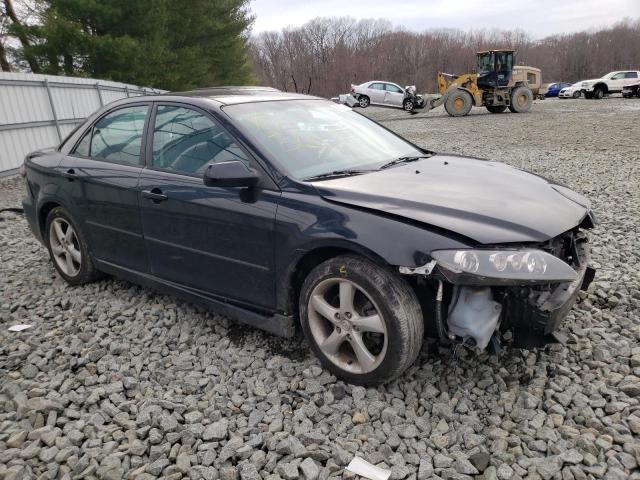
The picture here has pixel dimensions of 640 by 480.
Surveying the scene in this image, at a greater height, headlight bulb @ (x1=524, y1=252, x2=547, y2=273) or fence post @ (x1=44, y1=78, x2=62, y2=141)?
fence post @ (x1=44, y1=78, x2=62, y2=141)

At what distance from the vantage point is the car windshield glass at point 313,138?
9.47ft

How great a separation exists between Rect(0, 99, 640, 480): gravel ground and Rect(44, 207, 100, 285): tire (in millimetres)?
267

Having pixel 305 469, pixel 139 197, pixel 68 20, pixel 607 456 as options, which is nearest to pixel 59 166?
pixel 139 197

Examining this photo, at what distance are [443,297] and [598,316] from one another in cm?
149

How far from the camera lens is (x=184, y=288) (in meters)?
3.22

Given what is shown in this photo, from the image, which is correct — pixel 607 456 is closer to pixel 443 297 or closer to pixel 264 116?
pixel 443 297

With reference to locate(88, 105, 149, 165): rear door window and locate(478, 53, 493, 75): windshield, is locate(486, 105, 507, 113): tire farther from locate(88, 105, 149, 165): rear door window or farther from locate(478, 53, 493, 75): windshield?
locate(88, 105, 149, 165): rear door window

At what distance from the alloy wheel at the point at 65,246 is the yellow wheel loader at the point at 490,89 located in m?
20.6

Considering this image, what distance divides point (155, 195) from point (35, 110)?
995 cm

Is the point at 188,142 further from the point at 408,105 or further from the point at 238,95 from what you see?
the point at 408,105

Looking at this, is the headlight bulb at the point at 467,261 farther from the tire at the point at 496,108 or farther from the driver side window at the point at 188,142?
the tire at the point at 496,108

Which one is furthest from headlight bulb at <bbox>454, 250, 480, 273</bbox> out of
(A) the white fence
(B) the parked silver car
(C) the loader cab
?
(B) the parked silver car

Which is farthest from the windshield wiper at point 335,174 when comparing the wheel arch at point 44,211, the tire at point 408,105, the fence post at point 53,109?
the tire at point 408,105

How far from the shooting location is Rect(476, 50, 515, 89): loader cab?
21.3 m
